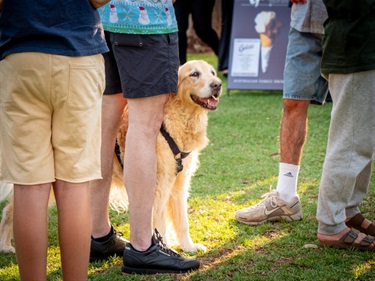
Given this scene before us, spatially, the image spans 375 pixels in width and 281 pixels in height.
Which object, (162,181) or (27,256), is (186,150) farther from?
(27,256)

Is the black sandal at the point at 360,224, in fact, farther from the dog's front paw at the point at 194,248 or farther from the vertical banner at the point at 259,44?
the vertical banner at the point at 259,44

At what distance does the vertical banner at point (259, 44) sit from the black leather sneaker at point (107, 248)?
5.44 m

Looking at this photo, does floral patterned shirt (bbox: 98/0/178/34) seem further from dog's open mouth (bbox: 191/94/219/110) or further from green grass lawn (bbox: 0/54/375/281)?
green grass lawn (bbox: 0/54/375/281)

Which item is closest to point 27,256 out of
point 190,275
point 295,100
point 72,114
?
point 72,114

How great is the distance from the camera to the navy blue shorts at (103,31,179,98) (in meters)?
2.88

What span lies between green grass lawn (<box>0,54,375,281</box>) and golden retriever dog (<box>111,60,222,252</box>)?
0.19 metres

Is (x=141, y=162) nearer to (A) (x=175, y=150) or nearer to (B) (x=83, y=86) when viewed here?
(A) (x=175, y=150)

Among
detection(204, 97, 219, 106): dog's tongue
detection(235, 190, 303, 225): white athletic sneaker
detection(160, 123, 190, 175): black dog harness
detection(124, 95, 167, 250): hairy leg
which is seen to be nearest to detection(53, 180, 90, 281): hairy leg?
detection(124, 95, 167, 250): hairy leg

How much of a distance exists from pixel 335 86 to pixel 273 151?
2.61 meters

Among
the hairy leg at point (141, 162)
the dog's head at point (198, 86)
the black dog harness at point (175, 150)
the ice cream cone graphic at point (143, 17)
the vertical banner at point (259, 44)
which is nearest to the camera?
the ice cream cone graphic at point (143, 17)

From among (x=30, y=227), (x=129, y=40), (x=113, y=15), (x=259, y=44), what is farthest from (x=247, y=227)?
(x=259, y=44)

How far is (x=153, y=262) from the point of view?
302cm

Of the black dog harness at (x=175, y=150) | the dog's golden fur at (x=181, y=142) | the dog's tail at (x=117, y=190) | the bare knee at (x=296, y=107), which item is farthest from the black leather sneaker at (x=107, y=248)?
the bare knee at (x=296, y=107)

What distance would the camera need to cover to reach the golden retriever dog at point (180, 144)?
10.9ft
